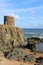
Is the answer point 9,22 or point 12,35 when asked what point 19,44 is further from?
point 9,22

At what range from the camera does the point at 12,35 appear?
28953mm

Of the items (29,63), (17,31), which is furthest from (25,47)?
(29,63)

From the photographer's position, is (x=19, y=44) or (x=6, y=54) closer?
(x=6, y=54)

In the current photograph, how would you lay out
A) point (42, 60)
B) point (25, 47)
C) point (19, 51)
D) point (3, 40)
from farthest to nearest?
point (25, 47), point (3, 40), point (19, 51), point (42, 60)

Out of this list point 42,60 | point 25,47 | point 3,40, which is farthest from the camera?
point 25,47

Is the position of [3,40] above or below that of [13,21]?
below

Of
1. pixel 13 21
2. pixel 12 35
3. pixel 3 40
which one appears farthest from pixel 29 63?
pixel 13 21

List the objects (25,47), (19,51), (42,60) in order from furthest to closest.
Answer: (25,47) < (19,51) < (42,60)

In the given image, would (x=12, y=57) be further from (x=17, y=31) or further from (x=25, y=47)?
(x=17, y=31)

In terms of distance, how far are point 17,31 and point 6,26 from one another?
2.52 m

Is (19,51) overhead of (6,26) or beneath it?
beneath

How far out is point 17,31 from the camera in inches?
1203

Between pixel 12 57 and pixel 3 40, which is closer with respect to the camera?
pixel 12 57

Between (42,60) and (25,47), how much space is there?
29.8 ft
